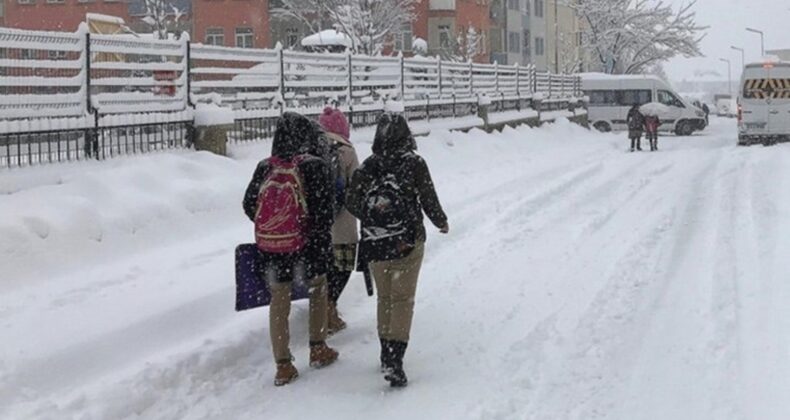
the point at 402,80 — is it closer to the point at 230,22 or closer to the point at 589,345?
the point at 589,345

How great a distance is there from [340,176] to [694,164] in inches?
612

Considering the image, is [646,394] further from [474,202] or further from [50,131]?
[474,202]

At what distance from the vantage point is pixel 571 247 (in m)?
10.2

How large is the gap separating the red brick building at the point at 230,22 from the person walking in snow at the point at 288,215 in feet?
142

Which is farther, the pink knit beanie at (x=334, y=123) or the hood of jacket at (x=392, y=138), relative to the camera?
the pink knit beanie at (x=334, y=123)

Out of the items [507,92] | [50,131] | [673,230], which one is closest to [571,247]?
[673,230]

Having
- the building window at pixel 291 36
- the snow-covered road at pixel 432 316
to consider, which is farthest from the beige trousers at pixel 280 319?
the building window at pixel 291 36

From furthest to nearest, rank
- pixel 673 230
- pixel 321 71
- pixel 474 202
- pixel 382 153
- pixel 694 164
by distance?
pixel 694 164 → pixel 321 71 → pixel 474 202 → pixel 673 230 → pixel 382 153

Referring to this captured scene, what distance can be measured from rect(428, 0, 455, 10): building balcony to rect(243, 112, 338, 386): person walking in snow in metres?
48.7

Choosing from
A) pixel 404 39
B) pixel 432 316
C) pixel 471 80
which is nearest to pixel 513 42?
pixel 404 39

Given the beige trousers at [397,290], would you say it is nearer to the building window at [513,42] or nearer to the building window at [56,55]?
the building window at [56,55]

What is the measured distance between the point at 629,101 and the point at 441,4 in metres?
15.3

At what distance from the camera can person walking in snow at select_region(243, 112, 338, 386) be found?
5.84 meters

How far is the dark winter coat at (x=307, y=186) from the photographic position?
19.4ft
